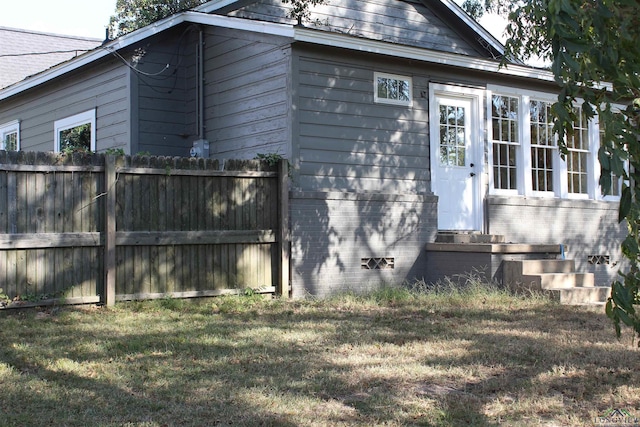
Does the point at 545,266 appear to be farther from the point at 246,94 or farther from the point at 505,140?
the point at 246,94

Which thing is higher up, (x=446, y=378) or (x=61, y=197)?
(x=61, y=197)

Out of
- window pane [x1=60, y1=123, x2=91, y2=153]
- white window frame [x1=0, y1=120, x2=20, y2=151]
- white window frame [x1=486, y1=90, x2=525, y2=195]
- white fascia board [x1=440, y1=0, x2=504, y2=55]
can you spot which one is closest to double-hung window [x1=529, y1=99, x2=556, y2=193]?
white window frame [x1=486, y1=90, x2=525, y2=195]

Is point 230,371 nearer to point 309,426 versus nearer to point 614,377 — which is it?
point 309,426

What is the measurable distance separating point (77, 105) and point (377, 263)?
6.93 metres

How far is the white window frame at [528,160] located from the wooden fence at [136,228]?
14.7 feet

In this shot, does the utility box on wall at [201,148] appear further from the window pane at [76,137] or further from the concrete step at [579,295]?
the concrete step at [579,295]

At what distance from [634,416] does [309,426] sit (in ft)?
6.64

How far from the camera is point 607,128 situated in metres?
2.72

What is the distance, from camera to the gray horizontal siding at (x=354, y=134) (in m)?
10.3

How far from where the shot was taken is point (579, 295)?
993cm

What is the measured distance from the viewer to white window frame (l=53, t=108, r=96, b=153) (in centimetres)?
1330

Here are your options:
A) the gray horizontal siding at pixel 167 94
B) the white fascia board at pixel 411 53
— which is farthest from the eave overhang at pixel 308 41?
the gray horizontal siding at pixel 167 94

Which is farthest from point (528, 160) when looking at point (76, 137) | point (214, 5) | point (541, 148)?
point (76, 137)

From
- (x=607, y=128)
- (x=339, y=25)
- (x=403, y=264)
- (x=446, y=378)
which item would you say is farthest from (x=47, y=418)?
(x=339, y=25)
